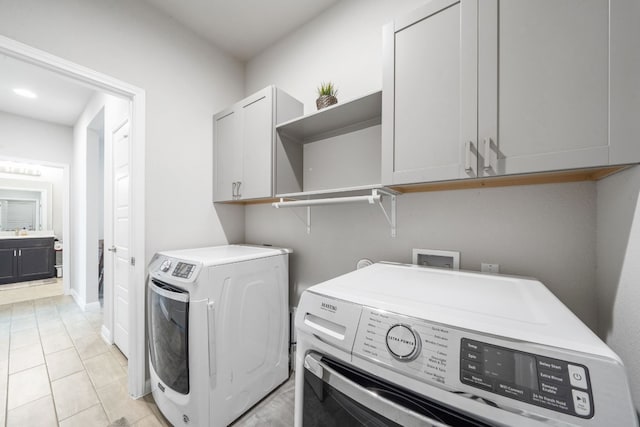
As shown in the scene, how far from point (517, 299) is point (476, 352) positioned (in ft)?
1.28

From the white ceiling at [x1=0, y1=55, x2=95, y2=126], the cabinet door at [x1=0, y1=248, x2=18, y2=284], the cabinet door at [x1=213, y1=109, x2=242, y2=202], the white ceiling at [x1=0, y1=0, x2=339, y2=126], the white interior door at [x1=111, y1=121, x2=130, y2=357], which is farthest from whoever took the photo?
the cabinet door at [x1=0, y1=248, x2=18, y2=284]

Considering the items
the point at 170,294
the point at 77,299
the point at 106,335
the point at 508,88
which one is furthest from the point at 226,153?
the point at 77,299

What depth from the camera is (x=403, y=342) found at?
61 centimetres

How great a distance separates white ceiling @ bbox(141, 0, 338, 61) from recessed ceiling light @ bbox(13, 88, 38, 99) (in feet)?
8.14

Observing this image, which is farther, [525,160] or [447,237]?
[447,237]

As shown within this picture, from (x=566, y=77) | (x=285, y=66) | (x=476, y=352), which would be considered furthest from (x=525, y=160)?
(x=285, y=66)

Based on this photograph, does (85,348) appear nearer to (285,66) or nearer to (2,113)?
(285,66)

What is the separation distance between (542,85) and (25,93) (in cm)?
493

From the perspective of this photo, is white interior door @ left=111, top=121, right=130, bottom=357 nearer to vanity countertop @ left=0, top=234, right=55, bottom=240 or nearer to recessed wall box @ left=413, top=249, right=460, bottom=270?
recessed wall box @ left=413, top=249, right=460, bottom=270

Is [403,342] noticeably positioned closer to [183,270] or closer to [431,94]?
[431,94]

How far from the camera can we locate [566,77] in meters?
0.81

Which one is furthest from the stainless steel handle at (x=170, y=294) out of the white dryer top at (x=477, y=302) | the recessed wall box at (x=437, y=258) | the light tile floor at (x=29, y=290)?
the light tile floor at (x=29, y=290)

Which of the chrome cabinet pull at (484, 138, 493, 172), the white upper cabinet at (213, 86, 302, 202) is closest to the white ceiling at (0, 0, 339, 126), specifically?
the white upper cabinet at (213, 86, 302, 202)

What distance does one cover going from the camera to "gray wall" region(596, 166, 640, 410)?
710 millimetres
